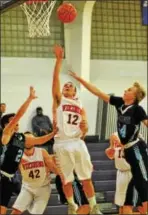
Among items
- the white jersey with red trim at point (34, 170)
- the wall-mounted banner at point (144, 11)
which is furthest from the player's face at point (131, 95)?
the wall-mounted banner at point (144, 11)

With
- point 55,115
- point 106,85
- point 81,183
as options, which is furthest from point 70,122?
point 106,85

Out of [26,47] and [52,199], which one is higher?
[26,47]

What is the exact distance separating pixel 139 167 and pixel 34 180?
169cm

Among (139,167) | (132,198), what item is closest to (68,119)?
(139,167)

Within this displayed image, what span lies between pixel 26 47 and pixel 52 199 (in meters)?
5.40

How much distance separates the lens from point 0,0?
25.5 ft

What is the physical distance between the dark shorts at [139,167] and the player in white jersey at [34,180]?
1.36m

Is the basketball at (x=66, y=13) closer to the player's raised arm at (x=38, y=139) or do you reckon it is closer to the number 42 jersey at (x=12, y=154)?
the player's raised arm at (x=38, y=139)

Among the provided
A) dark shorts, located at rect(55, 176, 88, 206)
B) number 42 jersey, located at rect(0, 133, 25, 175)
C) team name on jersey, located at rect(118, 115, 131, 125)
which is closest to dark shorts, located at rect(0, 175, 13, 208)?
number 42 jersey, located at rect(0, 133, 25, 175)

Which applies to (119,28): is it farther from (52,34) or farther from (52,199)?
(52,199)

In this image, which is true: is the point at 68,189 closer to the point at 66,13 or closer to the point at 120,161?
the point at 120,161

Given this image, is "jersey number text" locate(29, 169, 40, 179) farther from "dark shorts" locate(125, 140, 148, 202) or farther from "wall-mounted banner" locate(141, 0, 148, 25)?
"wall-mounted banner" locate(141, 0, 148, 25)

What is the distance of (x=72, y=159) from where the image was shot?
6613 millimetres

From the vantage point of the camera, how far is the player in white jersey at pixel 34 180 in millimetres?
7016
